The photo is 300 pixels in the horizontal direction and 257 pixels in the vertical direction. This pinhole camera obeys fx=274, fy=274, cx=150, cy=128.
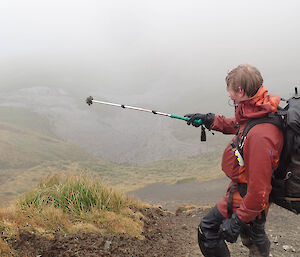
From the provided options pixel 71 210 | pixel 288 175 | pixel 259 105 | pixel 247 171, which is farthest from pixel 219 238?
pixel 71 210

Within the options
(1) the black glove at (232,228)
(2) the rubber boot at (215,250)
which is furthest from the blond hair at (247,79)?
(2) the rubber boot at (215,250)

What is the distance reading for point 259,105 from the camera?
2994 millimetres

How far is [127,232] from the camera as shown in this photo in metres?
6.02

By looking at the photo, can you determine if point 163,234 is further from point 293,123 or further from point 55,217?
point 293,123

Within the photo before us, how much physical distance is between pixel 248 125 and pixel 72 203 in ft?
15.5

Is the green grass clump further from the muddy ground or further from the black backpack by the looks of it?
the black backpack

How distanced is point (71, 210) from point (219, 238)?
12.3 feet

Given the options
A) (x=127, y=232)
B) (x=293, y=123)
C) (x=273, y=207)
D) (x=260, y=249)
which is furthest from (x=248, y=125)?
(x=273, y=207)

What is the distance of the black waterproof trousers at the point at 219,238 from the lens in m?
3.48

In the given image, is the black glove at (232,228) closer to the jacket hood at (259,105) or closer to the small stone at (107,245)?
the jacket hood at (259,105)

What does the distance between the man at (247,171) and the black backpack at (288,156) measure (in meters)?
0.07

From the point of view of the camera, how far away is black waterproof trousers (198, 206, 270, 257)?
11.4ft

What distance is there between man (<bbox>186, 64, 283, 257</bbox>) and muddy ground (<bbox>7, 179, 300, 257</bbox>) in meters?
2.13

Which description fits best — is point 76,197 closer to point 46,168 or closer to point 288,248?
point 288,248
